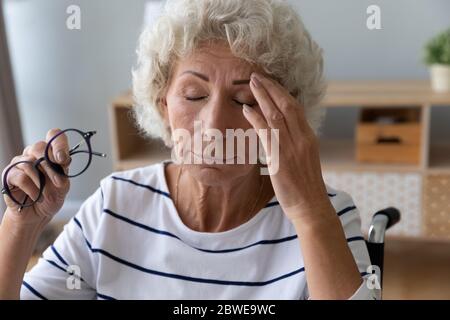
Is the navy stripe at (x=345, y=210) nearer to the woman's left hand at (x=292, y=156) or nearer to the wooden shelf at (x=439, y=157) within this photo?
the woman's left hand at (x=292, y=156)

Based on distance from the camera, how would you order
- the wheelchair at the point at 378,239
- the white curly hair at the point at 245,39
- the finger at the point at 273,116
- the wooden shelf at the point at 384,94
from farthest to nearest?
the wooden shelf at the point at 384,94 < the wheelchair at the point at 378,239 < the white curly hair at the point at 245,39 < the finger at the point at 273,116

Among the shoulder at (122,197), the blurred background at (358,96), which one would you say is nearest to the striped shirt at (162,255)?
the shoulder at (122,197)

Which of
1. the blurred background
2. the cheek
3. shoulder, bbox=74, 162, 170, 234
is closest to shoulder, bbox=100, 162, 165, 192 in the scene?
shoulder, bbox=74, 162, 170, 234

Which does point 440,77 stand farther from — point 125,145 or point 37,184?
point 37,184

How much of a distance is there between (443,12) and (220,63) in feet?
4.89

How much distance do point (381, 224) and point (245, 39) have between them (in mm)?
416

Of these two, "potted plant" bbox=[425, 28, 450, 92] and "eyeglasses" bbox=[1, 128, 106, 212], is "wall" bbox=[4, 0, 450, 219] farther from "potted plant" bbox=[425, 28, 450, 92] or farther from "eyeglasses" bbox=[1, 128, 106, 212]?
"eyeglasses" bbox=[1, 128, 106, 212]

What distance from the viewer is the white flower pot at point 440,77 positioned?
193cm

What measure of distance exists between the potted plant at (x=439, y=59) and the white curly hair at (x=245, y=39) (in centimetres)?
119

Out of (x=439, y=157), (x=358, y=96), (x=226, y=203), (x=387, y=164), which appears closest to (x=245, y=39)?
(x=226, y=203)

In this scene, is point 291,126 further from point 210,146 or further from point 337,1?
point 337,1

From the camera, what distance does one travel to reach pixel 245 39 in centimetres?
80

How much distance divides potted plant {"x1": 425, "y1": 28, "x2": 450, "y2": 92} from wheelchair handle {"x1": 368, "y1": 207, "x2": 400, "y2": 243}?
3.42 ft
